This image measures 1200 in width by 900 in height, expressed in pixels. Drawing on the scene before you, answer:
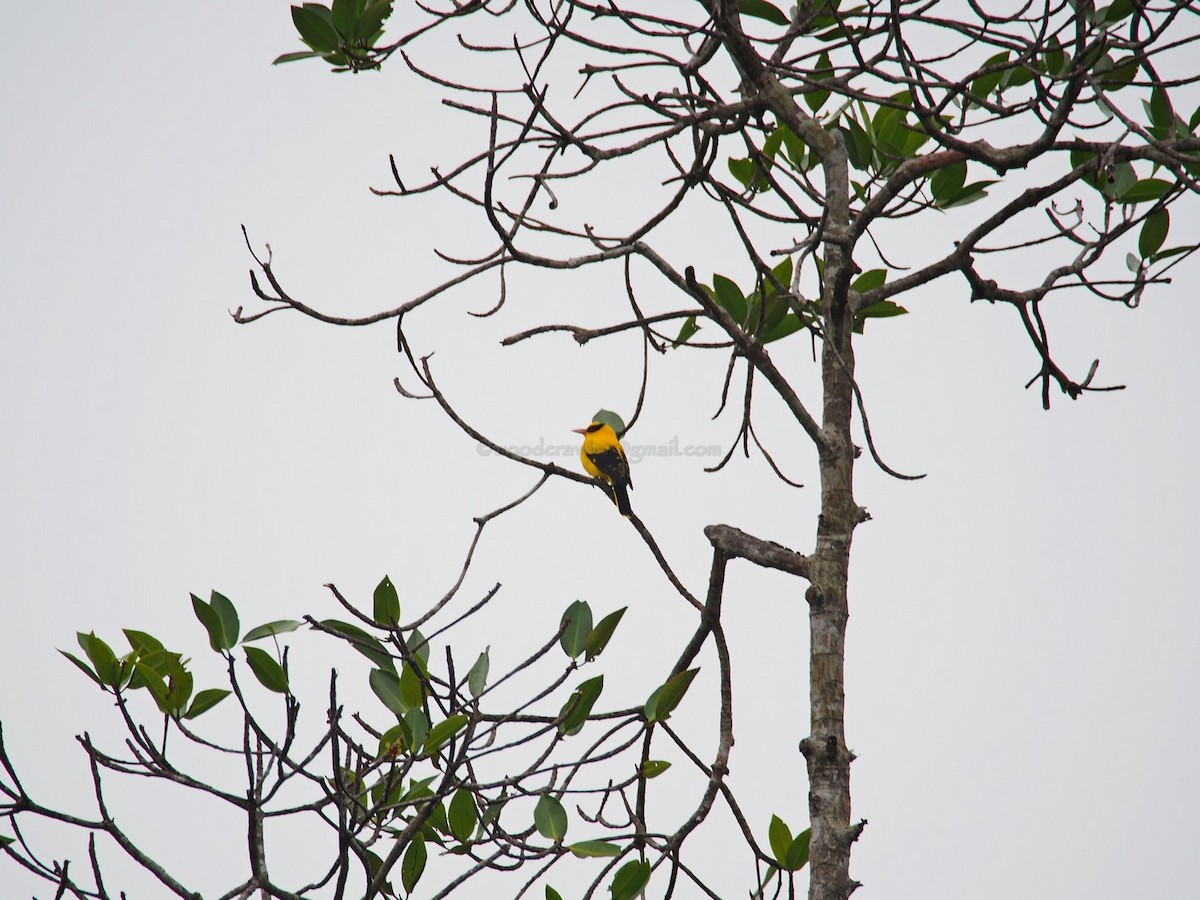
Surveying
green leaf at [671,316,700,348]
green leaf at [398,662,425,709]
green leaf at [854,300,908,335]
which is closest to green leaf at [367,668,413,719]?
green leaf at [398,662,425,709]

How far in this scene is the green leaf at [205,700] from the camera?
2572mm

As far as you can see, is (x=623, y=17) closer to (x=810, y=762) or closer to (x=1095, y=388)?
(x=1095, y=388)

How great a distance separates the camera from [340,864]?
183 centimetres

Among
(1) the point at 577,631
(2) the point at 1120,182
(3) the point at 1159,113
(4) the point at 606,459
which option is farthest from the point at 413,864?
(4) the point at 606,459

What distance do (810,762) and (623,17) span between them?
1724mm

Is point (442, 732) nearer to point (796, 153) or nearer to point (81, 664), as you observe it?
point (81, 664)

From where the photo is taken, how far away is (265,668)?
8.15 ft

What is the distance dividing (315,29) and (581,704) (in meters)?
1.79

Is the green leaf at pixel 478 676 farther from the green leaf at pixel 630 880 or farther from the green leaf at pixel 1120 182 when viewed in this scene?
the green leaf at pixel 1120 182

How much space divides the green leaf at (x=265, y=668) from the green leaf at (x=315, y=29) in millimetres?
1496

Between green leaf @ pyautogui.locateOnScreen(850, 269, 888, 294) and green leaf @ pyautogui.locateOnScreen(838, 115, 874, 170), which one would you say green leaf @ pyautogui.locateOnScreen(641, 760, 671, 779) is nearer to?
green leaf @ pyautogui.locateOnScreen(850, 269, 888, 294)

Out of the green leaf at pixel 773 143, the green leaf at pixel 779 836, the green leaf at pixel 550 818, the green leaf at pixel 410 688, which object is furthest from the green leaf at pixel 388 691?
the green leaf at pixel 773 143

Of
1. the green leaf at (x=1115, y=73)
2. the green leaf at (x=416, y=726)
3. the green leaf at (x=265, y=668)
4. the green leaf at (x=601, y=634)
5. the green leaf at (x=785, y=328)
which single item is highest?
the green leaf at (x=1115, y=73)

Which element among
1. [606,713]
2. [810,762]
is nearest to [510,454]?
[606,713]
